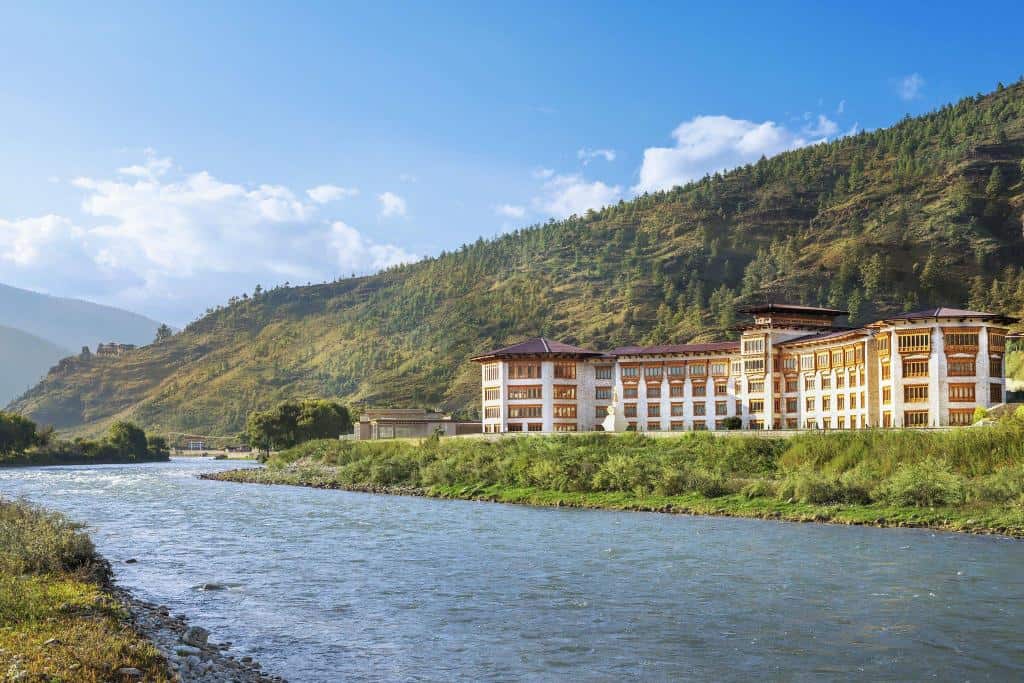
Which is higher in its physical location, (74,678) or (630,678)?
(74,678)

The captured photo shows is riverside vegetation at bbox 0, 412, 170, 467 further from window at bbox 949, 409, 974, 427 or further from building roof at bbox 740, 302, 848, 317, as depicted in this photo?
window at bbox 949, 409, 974, 427

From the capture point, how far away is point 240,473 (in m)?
108

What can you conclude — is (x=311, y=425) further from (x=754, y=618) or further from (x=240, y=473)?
(x=754, y=618)

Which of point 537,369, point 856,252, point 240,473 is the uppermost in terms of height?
point 856,252

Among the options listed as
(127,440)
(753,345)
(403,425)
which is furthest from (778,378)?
(127,440)

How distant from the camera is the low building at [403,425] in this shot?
123m

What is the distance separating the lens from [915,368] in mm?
81188

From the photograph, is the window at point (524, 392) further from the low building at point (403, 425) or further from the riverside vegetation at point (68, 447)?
the riverside vegetation at point (68, 447)

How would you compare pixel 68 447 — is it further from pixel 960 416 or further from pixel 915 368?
pixel 960 416

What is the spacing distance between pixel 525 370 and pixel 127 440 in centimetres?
9824

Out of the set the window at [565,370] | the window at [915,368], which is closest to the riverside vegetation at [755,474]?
the window at [915,368]

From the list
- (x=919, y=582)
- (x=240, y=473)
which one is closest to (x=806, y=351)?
(x=240, y=473)

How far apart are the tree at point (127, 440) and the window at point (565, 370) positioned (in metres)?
99.7

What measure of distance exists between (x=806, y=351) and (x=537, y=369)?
99.1 feet
